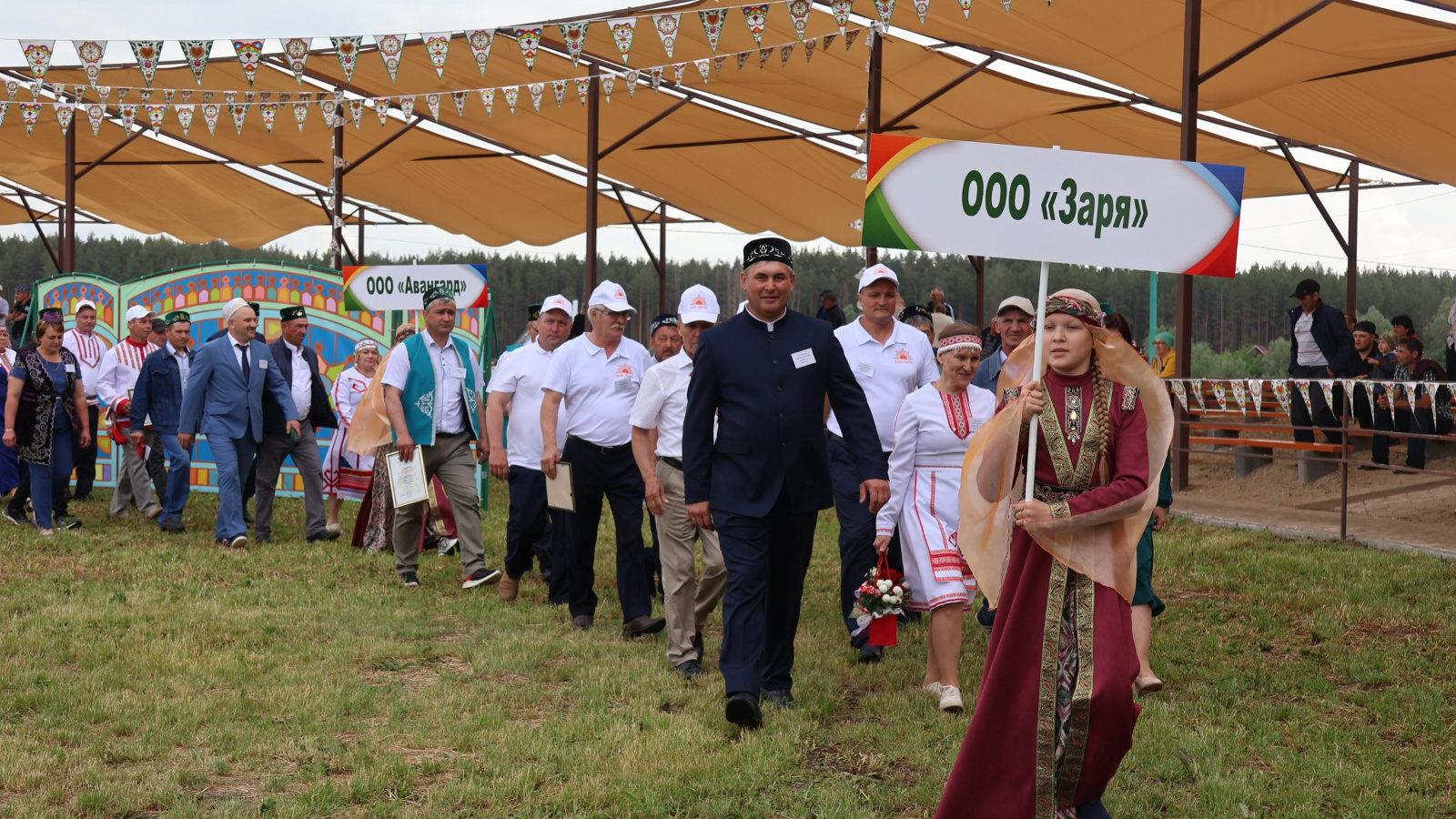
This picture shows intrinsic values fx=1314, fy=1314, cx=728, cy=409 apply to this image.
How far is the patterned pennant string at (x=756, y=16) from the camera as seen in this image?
11.1 m

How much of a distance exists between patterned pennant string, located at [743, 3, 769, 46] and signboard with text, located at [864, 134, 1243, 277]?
7446mm

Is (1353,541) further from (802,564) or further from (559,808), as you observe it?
(559,808)

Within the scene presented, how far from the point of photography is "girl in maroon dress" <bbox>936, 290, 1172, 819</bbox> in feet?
12.2

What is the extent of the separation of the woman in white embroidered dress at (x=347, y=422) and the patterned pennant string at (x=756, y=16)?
426cm

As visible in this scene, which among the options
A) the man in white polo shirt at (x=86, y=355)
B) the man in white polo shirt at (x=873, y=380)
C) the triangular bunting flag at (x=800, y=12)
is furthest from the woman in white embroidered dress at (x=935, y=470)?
the man in white polo shirt at (x=86, y=355)

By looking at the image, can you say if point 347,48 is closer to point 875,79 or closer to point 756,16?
point 756,16

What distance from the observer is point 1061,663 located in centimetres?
380

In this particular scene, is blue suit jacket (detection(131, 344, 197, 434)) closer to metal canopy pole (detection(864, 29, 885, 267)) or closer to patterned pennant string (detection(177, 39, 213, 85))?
patterned pennant string (detection(177, 39, 213, 85))

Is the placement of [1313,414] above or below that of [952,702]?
above

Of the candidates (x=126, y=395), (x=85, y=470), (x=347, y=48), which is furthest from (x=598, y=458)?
(x=85, y=470)

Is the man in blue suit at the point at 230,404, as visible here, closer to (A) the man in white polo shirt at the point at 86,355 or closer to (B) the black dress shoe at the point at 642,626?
(A) the man in white polo shirt at the point at 86,355

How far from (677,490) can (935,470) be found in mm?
1385

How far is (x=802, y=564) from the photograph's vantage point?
17.9 feet

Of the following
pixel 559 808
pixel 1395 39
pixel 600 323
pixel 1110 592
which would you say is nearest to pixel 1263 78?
pixel 1395 39
